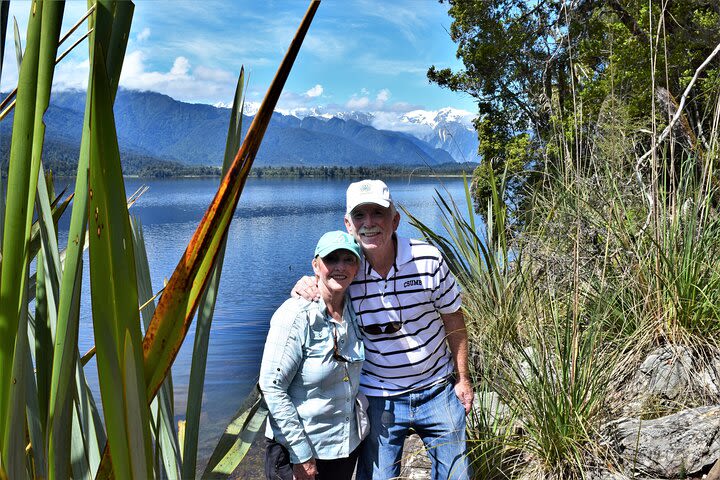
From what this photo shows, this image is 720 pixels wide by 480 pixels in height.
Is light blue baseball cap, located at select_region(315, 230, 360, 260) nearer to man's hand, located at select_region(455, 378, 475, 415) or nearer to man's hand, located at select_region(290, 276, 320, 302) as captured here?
man's hand, located at select_region(290, 276, 320, 302)

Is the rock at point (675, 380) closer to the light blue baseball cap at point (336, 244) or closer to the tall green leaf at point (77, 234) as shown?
the light blue baseball cap at point (336, 244)

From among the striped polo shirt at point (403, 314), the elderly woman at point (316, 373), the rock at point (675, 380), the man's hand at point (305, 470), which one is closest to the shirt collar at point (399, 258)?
the striped polo shirt at point (403, 314)

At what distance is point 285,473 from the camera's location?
234 cm

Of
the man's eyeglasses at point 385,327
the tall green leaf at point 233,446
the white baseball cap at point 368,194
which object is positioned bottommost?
the man's eyeglasses at point 385,327

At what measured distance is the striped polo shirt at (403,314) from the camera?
2.39m

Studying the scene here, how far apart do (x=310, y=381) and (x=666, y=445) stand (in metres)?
1.51

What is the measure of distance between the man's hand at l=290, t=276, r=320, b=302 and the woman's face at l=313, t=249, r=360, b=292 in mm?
59

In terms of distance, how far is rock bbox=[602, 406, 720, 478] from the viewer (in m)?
2.63

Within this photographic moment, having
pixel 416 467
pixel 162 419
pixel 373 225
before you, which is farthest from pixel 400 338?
pixel 162 419

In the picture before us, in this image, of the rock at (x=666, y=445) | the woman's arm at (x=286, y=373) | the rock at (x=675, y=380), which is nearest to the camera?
the woman's arm at (x=286, y=373)

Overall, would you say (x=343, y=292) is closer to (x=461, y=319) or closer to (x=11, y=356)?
(x=461, y=319)

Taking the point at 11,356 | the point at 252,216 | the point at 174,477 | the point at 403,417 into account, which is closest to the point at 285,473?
the point at 403,417

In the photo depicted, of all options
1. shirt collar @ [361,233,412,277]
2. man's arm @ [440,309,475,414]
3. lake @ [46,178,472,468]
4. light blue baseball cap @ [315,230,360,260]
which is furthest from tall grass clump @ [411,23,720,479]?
lake @ [46,178,472,468]

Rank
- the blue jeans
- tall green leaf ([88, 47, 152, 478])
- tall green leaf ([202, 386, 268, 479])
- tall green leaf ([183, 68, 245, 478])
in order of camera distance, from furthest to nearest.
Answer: the blue jeans
tall green leaf ([202, 386, 268, 479])
tall green leaf ([183, 68, 245, 478])
tall green leaf ([88, 47, 152, 478])
